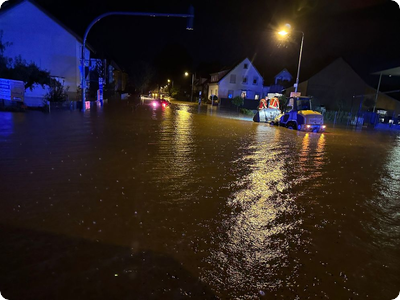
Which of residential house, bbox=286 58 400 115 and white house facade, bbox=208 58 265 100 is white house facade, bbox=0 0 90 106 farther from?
residential house, bbox=286 58 400 115

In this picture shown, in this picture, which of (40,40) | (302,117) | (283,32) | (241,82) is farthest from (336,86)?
(40,40)

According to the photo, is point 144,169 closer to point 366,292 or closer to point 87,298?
point 87,298

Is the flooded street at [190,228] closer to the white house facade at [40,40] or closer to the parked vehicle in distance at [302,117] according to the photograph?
the parked vehicle in distance at [302,117]

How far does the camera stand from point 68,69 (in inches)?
1362

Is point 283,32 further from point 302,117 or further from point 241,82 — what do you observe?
point 241,82

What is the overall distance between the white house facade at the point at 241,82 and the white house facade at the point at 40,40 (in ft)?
113

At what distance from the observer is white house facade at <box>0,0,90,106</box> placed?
32.2 metres

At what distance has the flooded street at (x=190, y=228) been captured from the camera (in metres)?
3.49

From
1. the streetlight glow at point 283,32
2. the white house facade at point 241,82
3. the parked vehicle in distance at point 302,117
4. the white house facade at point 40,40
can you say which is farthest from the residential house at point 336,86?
the white house facade at point 40,40

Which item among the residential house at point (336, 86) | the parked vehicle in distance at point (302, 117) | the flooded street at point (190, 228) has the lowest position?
the flooded street at point (190, 228)

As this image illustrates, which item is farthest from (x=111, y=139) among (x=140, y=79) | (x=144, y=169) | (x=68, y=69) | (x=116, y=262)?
(x=140, y=79)

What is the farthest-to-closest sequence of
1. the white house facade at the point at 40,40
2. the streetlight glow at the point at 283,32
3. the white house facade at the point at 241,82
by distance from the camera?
the white house facade at the point at 241,82, the white house facade at the point at 40,40, the streetlight glow at the point at 283,32

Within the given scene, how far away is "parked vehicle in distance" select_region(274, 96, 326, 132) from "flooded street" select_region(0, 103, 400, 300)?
11.2m

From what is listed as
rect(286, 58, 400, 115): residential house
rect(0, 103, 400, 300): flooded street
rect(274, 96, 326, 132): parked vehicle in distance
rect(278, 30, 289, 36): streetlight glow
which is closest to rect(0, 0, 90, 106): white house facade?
rect(278, 30, 289, 36): streetlight glow
